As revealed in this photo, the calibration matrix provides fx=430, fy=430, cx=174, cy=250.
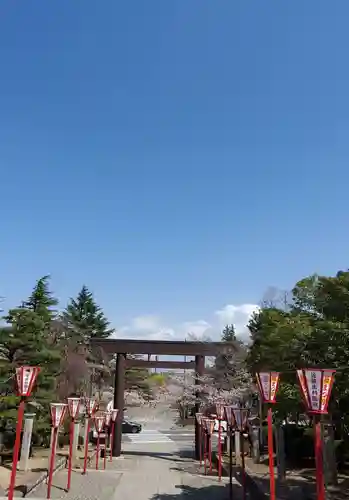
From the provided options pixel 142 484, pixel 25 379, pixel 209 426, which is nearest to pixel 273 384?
pixel 25 379

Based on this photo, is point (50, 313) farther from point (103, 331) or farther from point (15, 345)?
point (103, 331)

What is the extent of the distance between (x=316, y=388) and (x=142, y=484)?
13.1m

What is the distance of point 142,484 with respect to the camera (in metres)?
18.5

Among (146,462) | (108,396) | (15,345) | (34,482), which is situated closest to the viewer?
(34,482)

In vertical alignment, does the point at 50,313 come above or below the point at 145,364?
above

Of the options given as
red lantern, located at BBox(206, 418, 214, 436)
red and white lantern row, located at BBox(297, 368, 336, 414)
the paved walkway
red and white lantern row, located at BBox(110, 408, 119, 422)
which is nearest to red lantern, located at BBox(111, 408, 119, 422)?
red and white lantern row, located at BBox(110, 408, 119, 422)

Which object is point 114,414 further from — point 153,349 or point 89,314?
point 89,314

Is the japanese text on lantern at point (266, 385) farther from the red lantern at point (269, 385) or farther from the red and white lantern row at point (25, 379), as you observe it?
the red and white lantern row at point (25, 379)

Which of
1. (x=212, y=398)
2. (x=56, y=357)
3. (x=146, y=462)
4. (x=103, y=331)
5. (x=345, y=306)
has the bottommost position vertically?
(x=146, y=462)

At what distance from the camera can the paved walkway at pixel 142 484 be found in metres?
16.1

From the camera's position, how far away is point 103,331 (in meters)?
56.8

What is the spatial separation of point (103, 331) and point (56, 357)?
3443cm

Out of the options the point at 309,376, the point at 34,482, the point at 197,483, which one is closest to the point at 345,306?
the point at 309,376

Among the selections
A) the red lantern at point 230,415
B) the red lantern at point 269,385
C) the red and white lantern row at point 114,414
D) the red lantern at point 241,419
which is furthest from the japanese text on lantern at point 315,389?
the red and white lantern row at point 114,414
